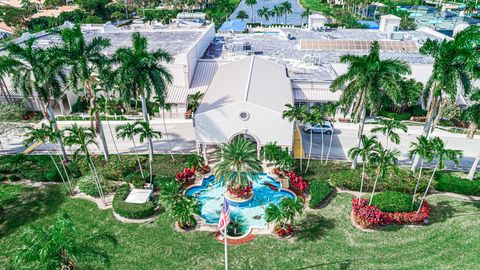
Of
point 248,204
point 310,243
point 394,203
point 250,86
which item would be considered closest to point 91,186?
point 248,204

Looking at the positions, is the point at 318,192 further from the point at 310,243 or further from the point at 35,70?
the point at 35,70

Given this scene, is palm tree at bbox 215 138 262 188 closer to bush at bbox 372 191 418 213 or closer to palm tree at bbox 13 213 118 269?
bush at bbox 372 191 418 213

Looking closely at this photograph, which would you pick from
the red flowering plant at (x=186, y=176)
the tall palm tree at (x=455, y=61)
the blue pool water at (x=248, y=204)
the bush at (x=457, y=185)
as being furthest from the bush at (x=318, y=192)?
the tall palm tree at (x=455, y=61)

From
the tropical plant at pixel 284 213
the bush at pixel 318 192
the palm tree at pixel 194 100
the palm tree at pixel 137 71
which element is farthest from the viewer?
the palm tree at pixel 194 100

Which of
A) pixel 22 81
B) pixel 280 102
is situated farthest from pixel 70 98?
pixel 280 102

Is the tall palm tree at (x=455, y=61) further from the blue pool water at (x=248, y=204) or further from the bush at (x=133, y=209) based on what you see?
the bush at (x=133, y=209)

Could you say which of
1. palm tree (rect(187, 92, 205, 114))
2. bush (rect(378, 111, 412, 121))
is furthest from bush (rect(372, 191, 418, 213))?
palm tree (rect(187, 92, 205, 114))

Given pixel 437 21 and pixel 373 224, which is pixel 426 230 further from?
pixel 437 21
